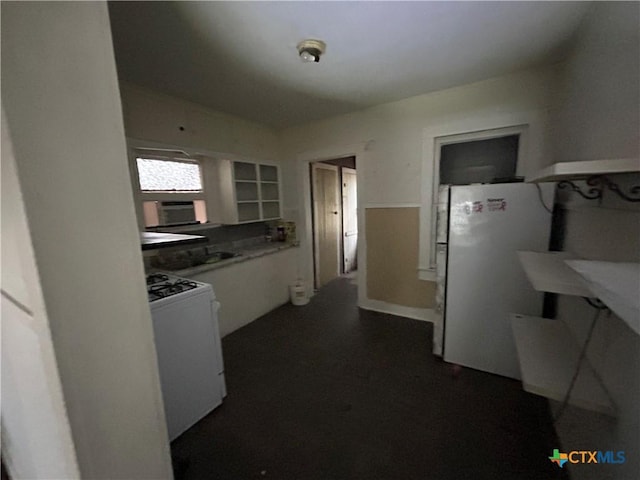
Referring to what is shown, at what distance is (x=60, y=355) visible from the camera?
2.16 ft

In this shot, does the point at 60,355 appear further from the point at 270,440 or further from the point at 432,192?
the point at 432,192

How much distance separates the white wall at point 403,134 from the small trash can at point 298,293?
27 centimetres

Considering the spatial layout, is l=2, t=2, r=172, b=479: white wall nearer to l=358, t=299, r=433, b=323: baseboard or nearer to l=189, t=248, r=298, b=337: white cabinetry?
l=189, t=248, r=298, b=337: white cabinetry

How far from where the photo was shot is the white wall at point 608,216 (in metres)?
0.90

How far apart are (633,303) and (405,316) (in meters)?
2.62

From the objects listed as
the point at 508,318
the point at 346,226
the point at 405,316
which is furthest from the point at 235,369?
the point at 346,226

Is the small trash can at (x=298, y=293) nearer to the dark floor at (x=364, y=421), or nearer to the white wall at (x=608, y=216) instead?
the dark floor at (x=364, y=421)

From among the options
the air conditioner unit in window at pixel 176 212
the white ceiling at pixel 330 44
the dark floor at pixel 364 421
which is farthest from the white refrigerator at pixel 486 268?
the air conditioner unit in window at pixel 176 212

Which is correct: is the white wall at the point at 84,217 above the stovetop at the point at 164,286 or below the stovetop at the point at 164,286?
above

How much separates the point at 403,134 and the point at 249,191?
1941 mm

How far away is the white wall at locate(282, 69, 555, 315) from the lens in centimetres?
219

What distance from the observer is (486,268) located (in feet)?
6.35

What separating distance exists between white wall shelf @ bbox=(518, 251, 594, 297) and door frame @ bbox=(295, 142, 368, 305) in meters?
1.92

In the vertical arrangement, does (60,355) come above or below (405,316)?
above
